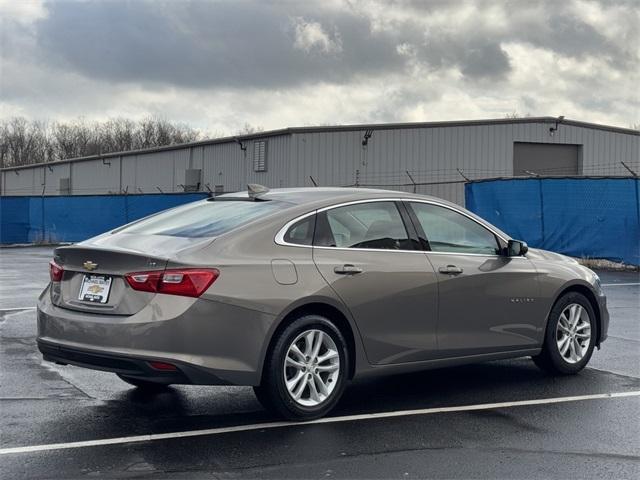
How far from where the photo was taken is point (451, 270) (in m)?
6.37

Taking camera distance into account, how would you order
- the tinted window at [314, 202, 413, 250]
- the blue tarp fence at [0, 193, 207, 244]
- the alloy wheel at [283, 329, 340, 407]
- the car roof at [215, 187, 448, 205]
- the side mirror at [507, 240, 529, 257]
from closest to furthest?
the alloy wheel at [283, 329, 340, 407]
the tinted window at [314, 202, 413, 250]
the car roof at [215, 187, 448, 205]
the side mirror at [507, 240, 529, 257]
the blue tarp fence at [0, 193, 207, 244]

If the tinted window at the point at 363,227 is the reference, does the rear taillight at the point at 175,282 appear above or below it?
below

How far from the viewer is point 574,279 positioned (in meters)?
7.32

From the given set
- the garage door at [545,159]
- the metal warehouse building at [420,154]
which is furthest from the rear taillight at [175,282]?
the garage door at [545,159]

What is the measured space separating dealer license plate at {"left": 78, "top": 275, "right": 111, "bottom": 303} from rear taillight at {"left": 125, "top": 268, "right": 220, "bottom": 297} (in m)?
0.24

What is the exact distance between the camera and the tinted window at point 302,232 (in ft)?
18.7

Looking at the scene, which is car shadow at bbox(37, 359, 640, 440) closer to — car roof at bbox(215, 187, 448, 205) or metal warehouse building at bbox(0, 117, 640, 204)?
car roof at bbox(215, 187, 448, 205)

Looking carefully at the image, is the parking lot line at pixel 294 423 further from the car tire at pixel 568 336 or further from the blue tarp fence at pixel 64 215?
the blue tarp fence at pixel 64 215

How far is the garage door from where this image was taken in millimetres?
33531

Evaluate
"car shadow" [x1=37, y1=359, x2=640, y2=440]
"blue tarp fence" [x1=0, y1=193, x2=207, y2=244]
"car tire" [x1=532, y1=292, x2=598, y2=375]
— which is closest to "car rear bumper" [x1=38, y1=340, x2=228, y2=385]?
"car shadow" [x1=37, y1=359, x2=640, y2=440]

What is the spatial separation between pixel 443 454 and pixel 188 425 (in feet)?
5.53

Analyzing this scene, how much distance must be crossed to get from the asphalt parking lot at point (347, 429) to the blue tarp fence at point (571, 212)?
11.3 meters

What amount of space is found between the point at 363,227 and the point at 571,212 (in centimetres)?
1422

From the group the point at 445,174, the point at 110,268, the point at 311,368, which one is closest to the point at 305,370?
the point at 311,368
